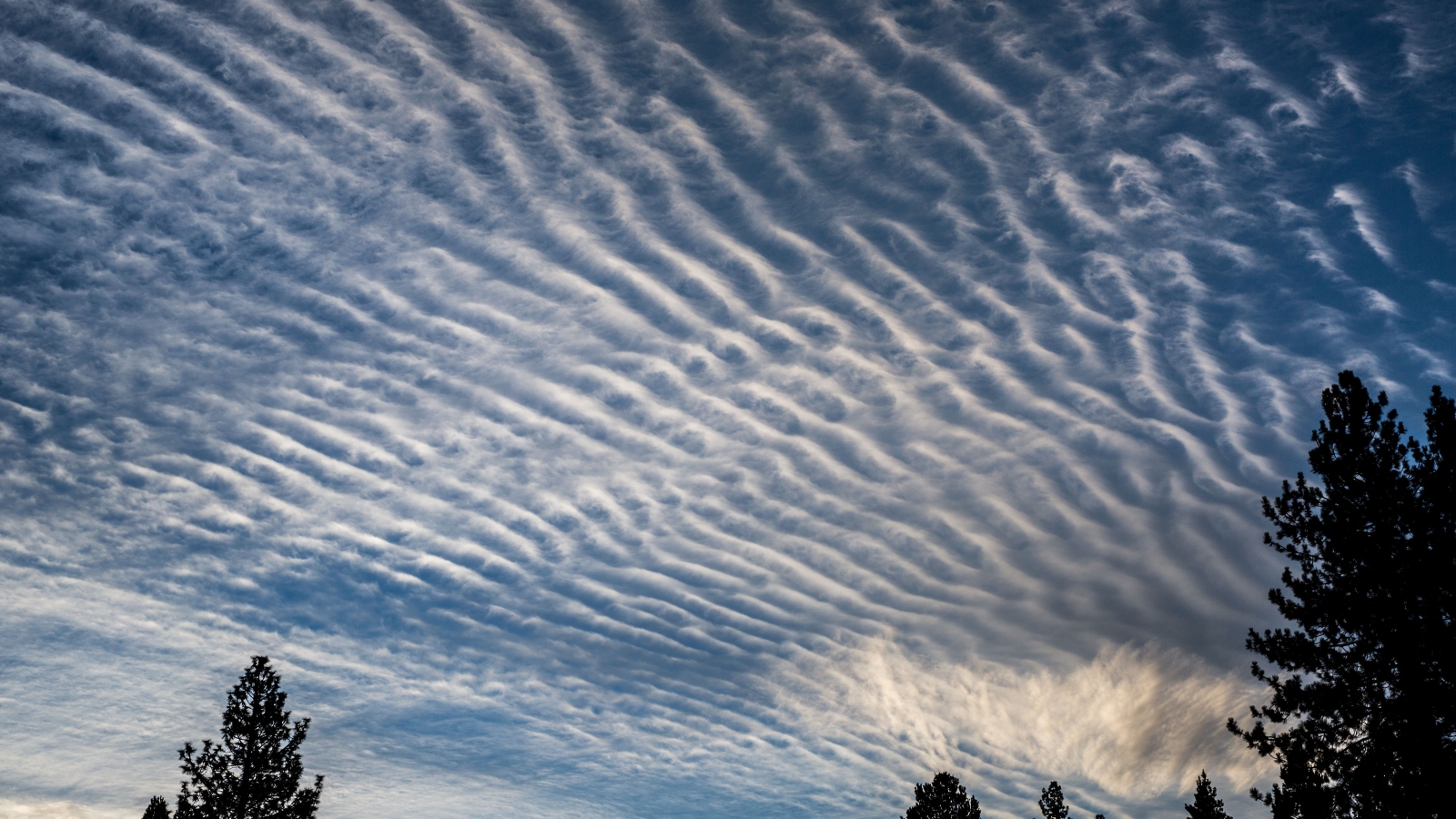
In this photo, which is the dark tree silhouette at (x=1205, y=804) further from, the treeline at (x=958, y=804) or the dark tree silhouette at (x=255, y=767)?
the dark tree silhouette at (x=255, y=767)

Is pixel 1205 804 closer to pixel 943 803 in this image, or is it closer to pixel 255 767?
pixel 943 803

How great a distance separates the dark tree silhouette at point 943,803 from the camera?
3941 centimetres

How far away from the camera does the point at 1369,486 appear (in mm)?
21094

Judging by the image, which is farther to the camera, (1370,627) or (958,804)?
(958,804)

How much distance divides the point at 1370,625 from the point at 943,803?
80.2ft

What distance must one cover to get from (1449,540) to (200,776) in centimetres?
3743

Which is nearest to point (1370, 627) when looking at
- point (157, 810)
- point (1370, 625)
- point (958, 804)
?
point (1370, 625)

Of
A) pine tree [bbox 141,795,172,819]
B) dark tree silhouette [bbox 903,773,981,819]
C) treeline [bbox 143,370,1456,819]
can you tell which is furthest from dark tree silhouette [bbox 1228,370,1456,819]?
pine tree [bbox 141,795,172,819]

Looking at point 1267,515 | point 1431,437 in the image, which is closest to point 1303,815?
point 1267,515

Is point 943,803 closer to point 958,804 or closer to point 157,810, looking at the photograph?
point 958,804

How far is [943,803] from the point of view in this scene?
39781 mm

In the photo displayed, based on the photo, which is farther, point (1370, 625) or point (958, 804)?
point (958, 804)

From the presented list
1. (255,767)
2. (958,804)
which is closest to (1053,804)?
(958,804)

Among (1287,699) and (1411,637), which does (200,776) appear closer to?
(1287,699)
